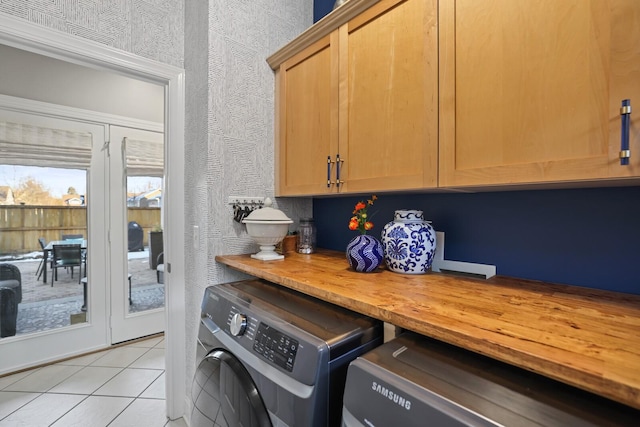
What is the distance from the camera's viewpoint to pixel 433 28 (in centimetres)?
100

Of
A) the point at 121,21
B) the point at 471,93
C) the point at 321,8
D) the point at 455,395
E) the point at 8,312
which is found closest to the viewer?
the point at 455,395

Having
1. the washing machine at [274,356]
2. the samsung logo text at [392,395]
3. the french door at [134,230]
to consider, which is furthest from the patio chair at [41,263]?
the samsung logo text at [392,395]

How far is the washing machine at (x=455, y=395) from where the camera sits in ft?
1.66

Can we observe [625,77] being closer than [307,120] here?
Yes

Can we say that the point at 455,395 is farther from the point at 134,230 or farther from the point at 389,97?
the point at 134,230

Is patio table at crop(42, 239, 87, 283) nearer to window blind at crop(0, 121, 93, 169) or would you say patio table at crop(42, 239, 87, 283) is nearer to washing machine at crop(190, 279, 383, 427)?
window blind at crop(0, 121, 93, 169)

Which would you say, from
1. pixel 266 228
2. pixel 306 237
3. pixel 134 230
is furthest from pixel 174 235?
pixel 134 230

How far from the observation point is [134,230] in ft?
9.59

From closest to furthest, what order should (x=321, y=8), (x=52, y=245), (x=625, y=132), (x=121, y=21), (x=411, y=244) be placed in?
(x=625, y=132) → (x=411, y=244) → (x=121, y=21) → (x=321, y=8) → (x=52, y=245)

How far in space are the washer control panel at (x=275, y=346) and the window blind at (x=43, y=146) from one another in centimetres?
259

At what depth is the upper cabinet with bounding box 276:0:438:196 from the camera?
3.42 feet

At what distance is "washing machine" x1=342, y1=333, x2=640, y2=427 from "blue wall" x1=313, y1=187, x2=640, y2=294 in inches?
21.4

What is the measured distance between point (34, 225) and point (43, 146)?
0.65 m

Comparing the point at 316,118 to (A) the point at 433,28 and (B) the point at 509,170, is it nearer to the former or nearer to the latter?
(A) the point at 433,28
